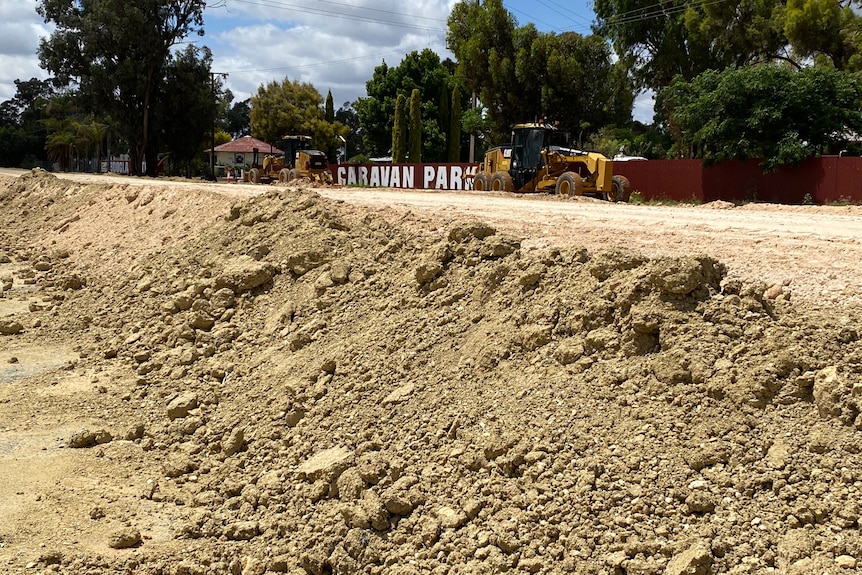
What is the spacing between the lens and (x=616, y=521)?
4.12 meters

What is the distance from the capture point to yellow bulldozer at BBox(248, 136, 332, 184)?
2783 centimetres

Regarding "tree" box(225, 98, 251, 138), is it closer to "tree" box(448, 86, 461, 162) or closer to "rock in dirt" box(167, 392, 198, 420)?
"tree" box(448, 86, 461, 162)

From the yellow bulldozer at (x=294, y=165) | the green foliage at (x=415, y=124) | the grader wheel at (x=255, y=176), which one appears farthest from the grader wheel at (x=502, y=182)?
the green foliage at (x=415, y=124)

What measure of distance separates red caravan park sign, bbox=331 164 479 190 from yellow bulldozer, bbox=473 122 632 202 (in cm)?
726

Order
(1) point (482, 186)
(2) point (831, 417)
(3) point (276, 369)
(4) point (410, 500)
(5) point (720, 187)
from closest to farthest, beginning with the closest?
(2) point (831, 417) < (4) point (410, 500) < (3) point (276, 369) < (5) point (720, 187) < (1) point (482, 186)

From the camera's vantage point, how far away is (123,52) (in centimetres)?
4062

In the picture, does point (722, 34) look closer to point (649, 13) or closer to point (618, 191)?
point (649, 13)

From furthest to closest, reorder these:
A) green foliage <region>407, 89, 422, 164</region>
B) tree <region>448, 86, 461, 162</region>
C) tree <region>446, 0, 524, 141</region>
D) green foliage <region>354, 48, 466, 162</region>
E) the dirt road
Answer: green foliage <region>354, 48, 466, 162</region>, tree <region>448, 86, 461, 162</region>, green foliage <region>407, 89, 422, 164</region>, tree <region>446, 0, 524, 141</region>, the dirt road

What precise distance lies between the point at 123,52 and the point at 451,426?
40.8 meters

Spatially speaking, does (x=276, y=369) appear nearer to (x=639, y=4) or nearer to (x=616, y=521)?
(x=616, y=521)

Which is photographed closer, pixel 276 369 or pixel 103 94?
pixel 276 369

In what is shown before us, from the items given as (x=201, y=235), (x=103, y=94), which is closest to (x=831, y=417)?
(x=201, y=235)

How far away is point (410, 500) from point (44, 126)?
2823 inches

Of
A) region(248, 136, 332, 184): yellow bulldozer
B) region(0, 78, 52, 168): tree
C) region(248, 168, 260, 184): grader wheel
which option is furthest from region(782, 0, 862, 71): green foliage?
region(0, 78, 52, 168): tree
